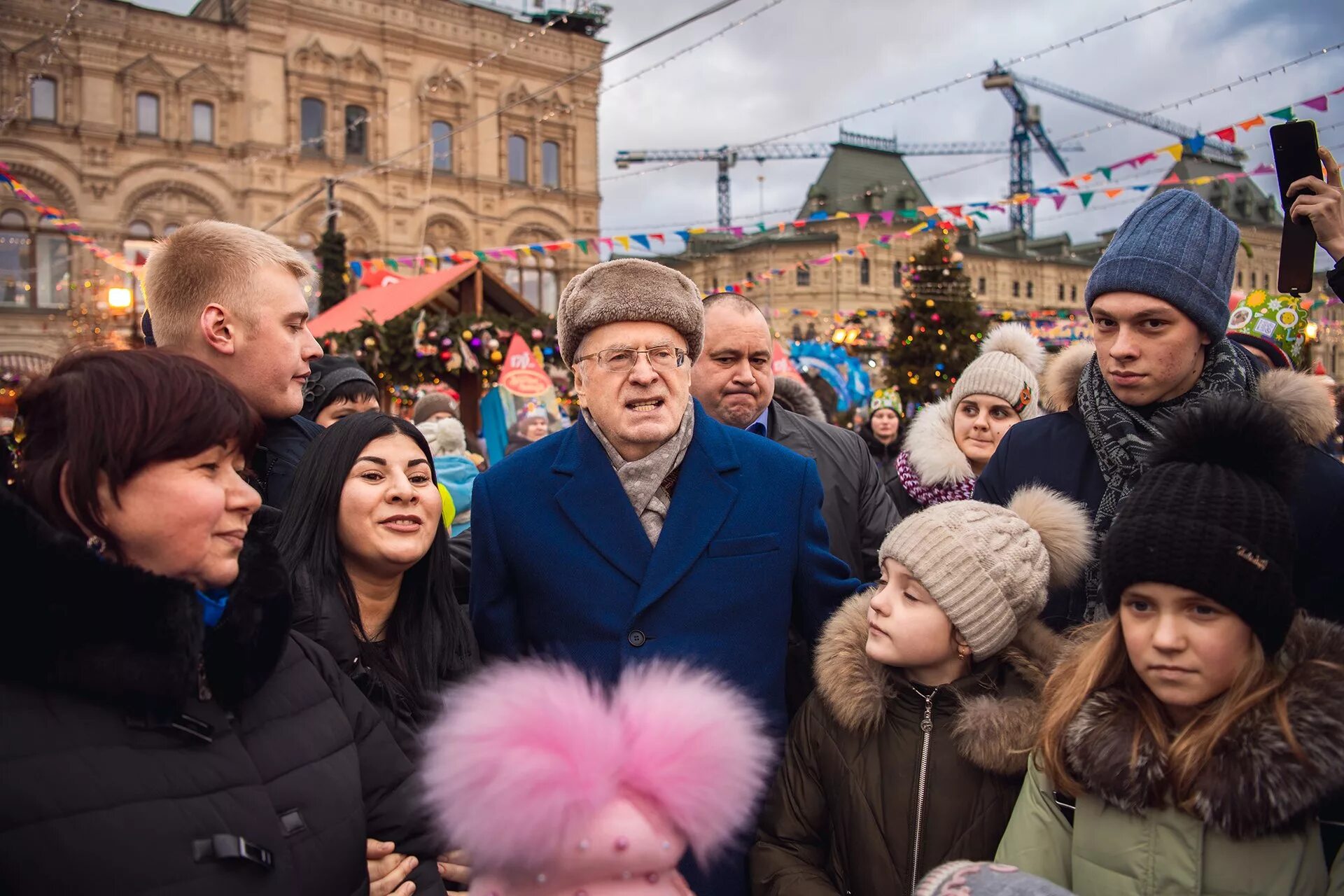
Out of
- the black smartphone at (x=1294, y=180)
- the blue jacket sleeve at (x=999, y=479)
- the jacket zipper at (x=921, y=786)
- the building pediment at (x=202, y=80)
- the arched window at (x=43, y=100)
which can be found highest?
the building pediment at (x=202, y=80)

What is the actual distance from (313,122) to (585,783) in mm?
33485

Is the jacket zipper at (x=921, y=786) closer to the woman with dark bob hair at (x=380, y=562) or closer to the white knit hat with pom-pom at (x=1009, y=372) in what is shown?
the woman with dark bob hair at (x=380, y=562)

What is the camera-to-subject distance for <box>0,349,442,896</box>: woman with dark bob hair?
1391 millimetres

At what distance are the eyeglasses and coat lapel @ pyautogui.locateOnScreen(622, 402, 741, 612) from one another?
0.81 ft

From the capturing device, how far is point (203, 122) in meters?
29.0

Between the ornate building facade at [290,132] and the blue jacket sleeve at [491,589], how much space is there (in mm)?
23402

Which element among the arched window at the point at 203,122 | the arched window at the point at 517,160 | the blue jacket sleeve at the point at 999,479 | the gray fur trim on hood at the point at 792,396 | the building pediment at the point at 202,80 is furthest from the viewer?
the arched window at the point at 517,160

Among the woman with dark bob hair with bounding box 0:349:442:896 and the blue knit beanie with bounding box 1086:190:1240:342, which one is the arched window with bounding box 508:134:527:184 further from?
the woman with dark bob hair with bounding box 0:349:442:896

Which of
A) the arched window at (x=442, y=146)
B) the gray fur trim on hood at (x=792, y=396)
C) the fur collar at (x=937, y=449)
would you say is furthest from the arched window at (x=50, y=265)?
the fur collar at (x=937, y=449)

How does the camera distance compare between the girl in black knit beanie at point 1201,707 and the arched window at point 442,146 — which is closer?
the girl in black knit beanie at point 1201,707

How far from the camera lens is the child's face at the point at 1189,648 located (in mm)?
1795

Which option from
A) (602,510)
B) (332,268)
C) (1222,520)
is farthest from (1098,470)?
(332,268)

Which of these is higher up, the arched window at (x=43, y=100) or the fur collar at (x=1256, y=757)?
the arched window at (x=43, y=100)

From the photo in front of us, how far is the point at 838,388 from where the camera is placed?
54.7 ft
